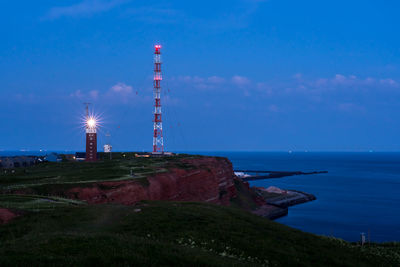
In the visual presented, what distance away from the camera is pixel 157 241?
1725 centimetres

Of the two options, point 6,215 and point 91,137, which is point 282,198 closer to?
point 91,137

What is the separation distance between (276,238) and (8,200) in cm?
2230

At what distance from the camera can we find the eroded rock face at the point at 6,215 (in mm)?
21981

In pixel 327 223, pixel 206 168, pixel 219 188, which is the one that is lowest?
pixel 327 223

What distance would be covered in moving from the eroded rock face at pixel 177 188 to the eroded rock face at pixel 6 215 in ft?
51.4

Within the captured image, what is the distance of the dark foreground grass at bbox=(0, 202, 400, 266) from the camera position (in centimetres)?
1307

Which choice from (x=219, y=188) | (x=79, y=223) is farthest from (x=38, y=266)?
(x=219, y=188)

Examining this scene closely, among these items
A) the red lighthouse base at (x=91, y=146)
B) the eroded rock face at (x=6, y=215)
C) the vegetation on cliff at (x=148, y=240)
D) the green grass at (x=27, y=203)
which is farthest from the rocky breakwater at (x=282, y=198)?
the eroded rock face at (x=6, y=215)

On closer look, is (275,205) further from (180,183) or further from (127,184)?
(127,184)

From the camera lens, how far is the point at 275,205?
85.2 meters

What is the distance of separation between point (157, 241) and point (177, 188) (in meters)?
39.9

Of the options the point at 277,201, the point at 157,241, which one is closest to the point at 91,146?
the point at 277,201

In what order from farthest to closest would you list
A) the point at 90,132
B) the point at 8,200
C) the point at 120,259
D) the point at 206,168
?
1. the point at 90,132
2. the point at 206,168
3. the point at 8,200
4. the point at 120,259

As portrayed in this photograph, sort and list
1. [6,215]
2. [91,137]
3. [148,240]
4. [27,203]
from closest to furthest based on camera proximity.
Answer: [148,240] → [6,215] → [27,203] → [91,137]
